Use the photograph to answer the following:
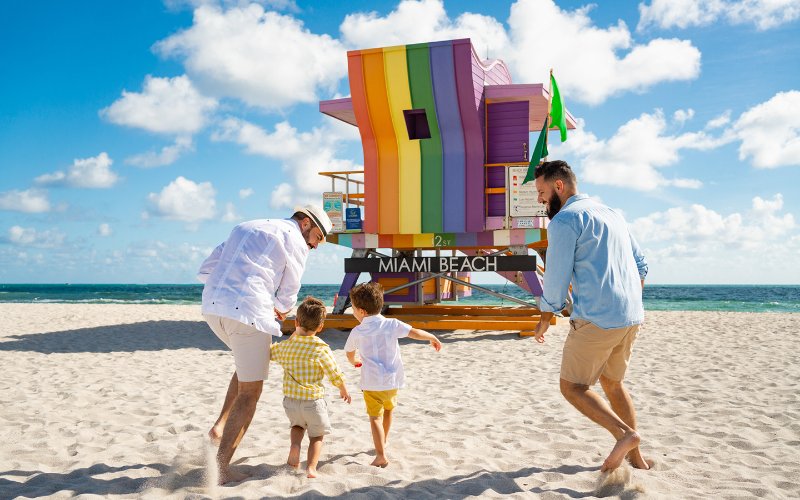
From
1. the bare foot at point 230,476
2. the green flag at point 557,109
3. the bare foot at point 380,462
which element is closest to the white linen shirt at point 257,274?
the bare foot at point 230,476

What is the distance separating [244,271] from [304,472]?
5.11 ft

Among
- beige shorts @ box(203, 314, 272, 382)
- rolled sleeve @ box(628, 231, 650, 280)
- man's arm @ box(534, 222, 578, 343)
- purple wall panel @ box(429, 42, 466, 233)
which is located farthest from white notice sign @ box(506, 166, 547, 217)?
beige shorts @ box(203, 314, 272, 382)

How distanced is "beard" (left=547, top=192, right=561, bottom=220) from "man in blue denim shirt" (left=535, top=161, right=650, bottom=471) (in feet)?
0.43

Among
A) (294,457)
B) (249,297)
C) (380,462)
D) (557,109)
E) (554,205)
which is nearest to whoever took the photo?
(249,297)

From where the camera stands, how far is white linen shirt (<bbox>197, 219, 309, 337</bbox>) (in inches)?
165

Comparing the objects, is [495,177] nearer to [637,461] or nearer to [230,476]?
[637,461]

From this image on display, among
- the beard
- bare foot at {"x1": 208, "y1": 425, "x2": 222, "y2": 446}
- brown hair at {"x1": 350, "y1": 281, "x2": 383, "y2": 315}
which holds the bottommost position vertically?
bare foot at {"x1": 208, "y1": 425, "x2": 222, "y2": 446}

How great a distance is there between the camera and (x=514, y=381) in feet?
28.7

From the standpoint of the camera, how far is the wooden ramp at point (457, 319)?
1370 cm

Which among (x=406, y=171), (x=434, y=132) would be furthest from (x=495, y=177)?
(x=406, y=171)

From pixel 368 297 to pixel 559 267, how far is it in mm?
1542

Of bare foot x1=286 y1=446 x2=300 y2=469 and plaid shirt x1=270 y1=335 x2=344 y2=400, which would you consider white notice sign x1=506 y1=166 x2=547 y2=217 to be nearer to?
plaid shirt x1=270 y1=335 x2=344 y2=400

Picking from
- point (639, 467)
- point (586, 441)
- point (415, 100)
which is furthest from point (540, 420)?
point (415, 100)

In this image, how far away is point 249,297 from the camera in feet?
13.8
